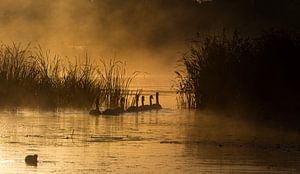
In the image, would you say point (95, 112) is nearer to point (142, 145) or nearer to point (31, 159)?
point (142, 145)

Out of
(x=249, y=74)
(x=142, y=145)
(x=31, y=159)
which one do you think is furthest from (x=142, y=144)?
(x=249, y=74)

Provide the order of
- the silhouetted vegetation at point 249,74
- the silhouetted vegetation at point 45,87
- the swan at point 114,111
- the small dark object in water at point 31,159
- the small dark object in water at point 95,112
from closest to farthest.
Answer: the small dark object in water at point 31,159
the small dark object in water at point 95,112
the swan at point 114,111
the silhouetted vegetation at point 249,74
the silhouetted vegetation at point 45,87

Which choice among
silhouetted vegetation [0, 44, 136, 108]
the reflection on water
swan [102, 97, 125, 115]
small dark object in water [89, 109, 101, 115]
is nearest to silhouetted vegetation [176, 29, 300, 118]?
the reflection on water

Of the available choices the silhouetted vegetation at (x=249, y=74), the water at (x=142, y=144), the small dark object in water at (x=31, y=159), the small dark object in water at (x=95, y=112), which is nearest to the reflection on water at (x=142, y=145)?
the water at (x=142, y=144)

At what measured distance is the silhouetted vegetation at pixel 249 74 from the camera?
21.4 m

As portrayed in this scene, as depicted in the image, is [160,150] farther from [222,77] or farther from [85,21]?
[85,21]

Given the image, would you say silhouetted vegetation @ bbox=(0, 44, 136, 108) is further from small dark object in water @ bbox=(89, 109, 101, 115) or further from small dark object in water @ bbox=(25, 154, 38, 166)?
small dark object in water @ bbox=(25, 154, 38, 166)

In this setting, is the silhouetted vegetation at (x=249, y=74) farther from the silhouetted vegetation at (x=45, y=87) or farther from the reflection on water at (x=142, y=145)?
the silhouetted vegetation at (x=45, y=87)

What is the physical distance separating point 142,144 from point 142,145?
133 mm

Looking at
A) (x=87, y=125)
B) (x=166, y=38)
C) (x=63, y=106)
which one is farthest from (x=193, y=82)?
(x=166, y=38)

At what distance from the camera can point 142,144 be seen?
1465 cm

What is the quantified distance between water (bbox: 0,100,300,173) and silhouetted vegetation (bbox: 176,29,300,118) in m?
1.21

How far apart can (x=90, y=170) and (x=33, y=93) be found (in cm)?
1141

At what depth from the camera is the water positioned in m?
12.2
